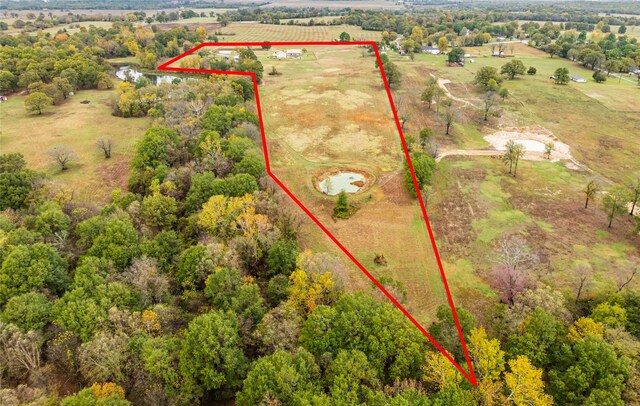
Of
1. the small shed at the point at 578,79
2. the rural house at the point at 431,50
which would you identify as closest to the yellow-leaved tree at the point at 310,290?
the small shed at the point at 578,79

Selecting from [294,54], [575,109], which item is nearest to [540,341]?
[575,109]

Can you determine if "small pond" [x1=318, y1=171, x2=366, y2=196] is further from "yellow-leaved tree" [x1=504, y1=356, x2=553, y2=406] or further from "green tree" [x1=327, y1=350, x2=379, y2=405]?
"yellow-leaved tree" [x1=504, y1=356, x2=553, y2=406]

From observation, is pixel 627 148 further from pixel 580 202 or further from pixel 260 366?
pixel 260 366

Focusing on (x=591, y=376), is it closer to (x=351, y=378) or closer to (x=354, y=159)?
(x=351, y=378)

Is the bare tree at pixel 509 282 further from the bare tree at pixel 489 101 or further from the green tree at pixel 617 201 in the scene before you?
the bare tree at pixel 489 101

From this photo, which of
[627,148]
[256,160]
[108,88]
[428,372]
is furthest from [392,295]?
[108,88]

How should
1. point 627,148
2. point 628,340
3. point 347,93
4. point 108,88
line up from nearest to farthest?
point 628,340 < point 627,148 < point 347,93 < point 108,88
